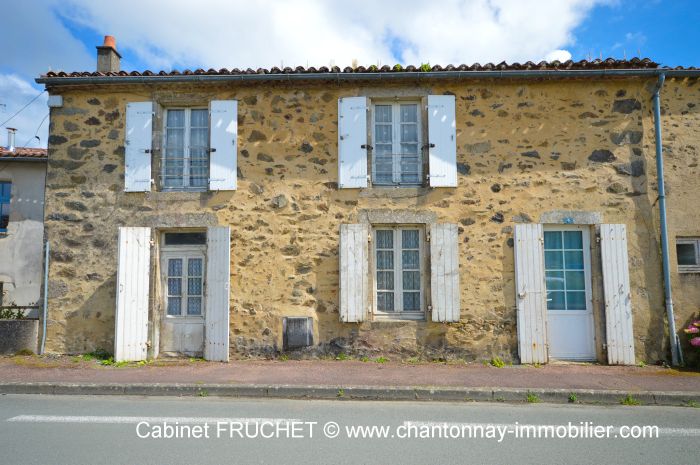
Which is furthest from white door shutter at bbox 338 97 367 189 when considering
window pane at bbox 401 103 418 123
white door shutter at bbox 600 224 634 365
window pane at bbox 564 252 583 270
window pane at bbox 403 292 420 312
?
white door shutter at bbox 600 224 634 365

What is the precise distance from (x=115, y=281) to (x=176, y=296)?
3.26 ft

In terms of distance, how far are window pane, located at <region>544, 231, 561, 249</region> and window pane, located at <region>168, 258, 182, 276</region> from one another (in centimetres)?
594

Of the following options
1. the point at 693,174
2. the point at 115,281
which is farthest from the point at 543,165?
the point at 115,281

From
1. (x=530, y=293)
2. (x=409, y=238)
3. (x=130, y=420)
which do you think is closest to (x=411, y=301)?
(x=409, y=238)

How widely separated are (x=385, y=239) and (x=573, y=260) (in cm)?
301

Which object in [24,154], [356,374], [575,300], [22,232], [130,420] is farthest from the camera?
[22,232]

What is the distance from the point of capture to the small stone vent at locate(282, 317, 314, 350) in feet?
25.8

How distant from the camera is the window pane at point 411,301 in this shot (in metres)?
7.99

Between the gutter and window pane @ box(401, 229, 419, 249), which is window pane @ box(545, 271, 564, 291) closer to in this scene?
window pane @ box(401, 229, 419, 249)

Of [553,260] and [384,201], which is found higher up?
[384,201]

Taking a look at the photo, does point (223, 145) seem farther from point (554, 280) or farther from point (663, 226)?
point (663, 226)

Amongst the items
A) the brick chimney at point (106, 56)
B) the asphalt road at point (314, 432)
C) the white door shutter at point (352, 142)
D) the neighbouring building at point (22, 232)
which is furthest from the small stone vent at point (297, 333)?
the neighbouring building at point (22, 232)

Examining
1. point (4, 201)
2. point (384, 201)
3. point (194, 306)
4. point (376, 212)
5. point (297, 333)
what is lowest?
point (297, 333)

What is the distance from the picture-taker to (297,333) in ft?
25.9
